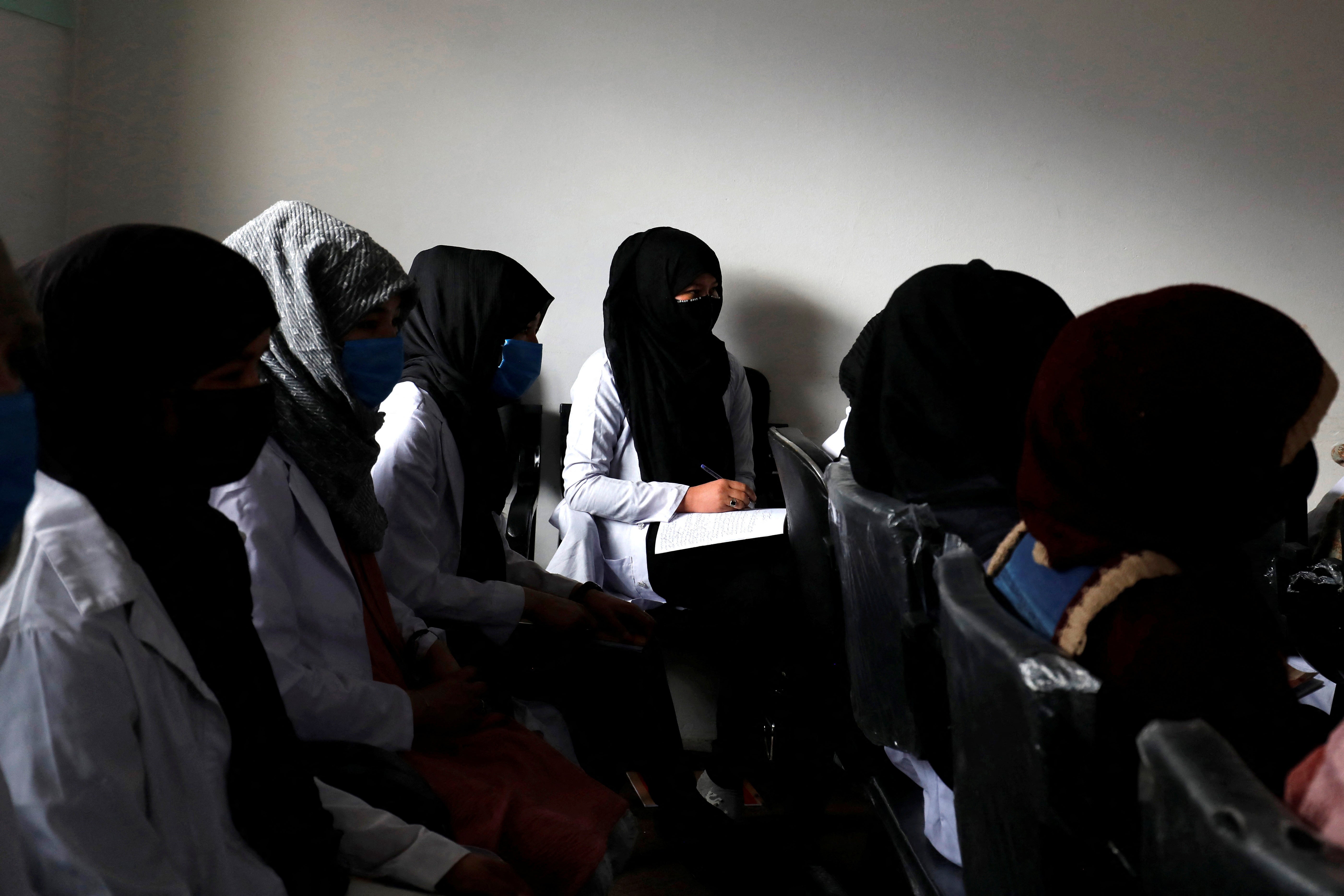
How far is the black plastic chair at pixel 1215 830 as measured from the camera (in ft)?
1.18

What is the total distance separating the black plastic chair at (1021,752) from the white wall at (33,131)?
224 cm

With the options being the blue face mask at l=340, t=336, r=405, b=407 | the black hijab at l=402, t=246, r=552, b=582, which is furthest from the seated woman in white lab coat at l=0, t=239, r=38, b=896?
the black hijab at l=402, t=246, r=552, b=582

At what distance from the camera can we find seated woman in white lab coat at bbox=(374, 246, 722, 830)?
1620 mm

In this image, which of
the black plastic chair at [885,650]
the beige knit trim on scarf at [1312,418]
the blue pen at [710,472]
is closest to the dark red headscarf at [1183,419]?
the beige knit trim on scarf at [1312,418]

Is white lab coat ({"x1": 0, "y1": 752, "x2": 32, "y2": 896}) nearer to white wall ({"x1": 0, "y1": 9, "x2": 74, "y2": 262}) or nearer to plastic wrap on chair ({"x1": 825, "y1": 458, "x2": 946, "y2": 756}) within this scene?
plastic wrap on chair ({"x1": 825, "y1": 458, "x2": 946, "y2": 756})

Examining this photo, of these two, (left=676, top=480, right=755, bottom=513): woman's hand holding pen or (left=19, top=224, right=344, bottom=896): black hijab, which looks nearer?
(left=19, top=224, right=344, bottom=896): black hijab

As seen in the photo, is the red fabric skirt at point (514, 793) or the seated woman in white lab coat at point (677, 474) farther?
the seated woman in white lab coat at point (677, 474)

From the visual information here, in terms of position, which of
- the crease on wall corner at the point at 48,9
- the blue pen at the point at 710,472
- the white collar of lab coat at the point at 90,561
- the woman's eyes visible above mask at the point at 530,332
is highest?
the crease on wall corner at the point at 48,9

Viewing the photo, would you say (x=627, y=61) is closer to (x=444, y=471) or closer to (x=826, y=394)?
(x=826, y=394)

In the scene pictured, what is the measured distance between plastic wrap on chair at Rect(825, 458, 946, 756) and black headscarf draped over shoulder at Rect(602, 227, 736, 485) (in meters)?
1.18

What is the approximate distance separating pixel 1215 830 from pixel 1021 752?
232 millimetres

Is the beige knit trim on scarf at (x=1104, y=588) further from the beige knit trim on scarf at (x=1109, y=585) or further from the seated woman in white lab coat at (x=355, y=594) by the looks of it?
the seated woman in white lab coat at (x=355, y=594)

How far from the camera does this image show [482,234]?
2.68 meters

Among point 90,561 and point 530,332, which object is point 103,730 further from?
point 530,332
